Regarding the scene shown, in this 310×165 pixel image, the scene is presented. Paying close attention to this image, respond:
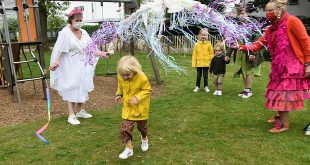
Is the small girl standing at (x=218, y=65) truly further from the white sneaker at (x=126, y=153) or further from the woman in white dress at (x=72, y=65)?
the white sneaker at (x=126, y=153)

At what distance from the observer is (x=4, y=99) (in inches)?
321

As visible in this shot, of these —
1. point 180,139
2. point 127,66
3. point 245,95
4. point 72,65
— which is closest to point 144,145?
point 180,139

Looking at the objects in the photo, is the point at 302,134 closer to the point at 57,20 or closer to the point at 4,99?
the point at 4,99

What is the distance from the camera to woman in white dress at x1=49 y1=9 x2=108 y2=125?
19.5 feet

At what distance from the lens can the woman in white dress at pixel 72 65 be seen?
234 inches

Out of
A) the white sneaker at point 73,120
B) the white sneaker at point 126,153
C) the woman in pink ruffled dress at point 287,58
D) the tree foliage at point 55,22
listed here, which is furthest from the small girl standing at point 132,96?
the tree foliage at point 55,22

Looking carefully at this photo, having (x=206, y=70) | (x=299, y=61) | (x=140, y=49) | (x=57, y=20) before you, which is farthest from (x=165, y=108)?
(x=57, y=20)

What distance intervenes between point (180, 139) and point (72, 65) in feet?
7.49

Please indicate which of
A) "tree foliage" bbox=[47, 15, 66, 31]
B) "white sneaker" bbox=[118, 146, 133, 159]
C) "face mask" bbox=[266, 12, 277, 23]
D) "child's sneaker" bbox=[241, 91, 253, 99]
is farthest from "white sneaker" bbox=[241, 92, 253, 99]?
"tree foliage" bbox=[47, 15, 66, 31]

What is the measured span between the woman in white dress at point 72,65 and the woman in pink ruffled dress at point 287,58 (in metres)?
2.97

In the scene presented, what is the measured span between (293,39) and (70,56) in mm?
3534

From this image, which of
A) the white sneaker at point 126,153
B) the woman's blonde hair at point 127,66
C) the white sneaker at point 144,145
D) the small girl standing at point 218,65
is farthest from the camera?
the small girl standing at point 218,65

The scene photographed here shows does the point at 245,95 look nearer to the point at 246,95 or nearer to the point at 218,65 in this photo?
the point at 246,95

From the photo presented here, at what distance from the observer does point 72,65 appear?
20.1ft
